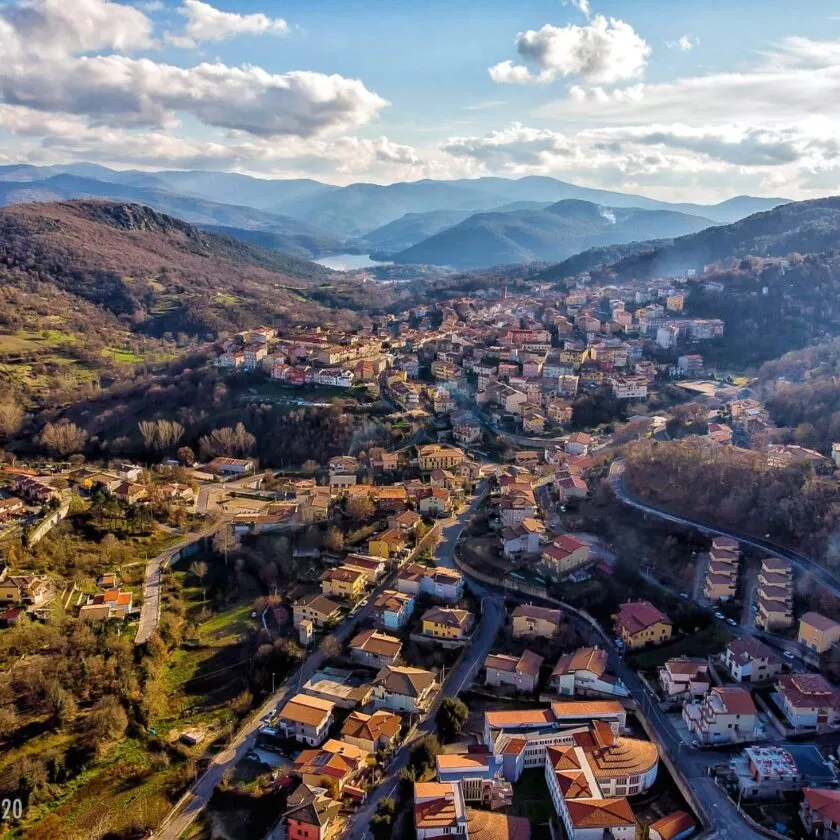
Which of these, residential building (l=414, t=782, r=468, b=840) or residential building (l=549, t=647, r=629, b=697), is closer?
residential building (l=414, t=782, r=468, b=840)

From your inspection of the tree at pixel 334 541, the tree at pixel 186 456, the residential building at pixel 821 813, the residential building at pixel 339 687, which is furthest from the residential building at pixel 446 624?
the tree at pixel 186 456

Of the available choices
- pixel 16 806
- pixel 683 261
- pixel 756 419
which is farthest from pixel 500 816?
pixel 683 261

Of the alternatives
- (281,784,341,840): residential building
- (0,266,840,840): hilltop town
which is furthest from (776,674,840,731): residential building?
(281,784,341,840): residential building

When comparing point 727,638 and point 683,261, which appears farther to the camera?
point 683,261

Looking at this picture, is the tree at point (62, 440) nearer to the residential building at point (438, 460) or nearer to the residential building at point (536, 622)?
the residential building at point (438, 460)

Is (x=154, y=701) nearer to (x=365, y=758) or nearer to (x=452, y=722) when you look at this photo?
(x=365, y=758)

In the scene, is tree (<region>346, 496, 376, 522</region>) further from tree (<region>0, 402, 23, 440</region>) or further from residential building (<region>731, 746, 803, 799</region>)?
tree (<region>0, 402, 23, 440</region>)

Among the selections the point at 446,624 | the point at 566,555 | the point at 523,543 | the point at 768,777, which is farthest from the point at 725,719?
the point at 523,543
